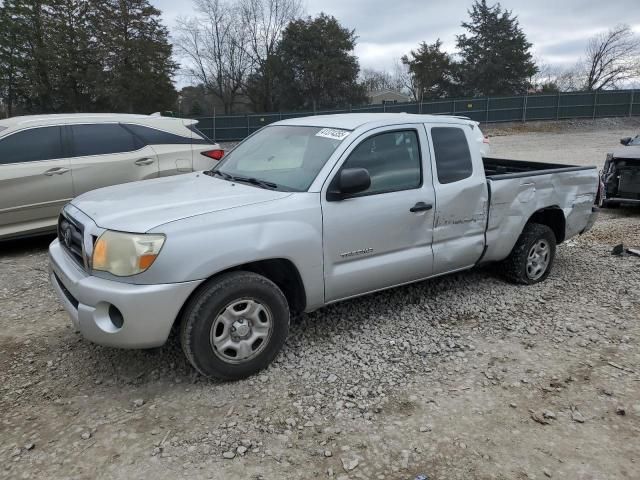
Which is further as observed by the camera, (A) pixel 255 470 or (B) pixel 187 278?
(B) pixel 187 278

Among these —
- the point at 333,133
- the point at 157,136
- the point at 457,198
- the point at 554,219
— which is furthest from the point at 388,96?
the point at 333,133

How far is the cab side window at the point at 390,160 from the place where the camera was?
3855 mm

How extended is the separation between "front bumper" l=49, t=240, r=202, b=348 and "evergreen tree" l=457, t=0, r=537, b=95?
4387 cm

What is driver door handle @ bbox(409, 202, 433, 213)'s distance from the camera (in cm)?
399

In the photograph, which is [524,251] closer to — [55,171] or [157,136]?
[157,136]

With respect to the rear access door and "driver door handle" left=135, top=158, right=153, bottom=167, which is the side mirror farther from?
"driver door handle" left=135, top=158, right=153, bottom=167

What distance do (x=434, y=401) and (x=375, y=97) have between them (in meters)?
63.0

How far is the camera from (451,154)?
172 inches

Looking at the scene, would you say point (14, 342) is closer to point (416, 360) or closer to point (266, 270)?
point (266, 270)

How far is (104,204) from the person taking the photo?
349cm

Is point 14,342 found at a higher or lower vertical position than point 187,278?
lower

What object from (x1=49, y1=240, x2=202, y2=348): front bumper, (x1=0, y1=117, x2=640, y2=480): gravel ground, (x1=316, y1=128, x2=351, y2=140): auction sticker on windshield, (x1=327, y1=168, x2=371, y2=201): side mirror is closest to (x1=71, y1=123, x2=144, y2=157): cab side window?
(x1=0, y1=117, x2=640, y2=480): gravel ground

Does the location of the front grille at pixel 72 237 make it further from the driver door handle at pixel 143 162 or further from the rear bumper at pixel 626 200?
the rear bumper at pixel 626 200

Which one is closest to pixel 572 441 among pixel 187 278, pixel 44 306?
pixel 187 278
